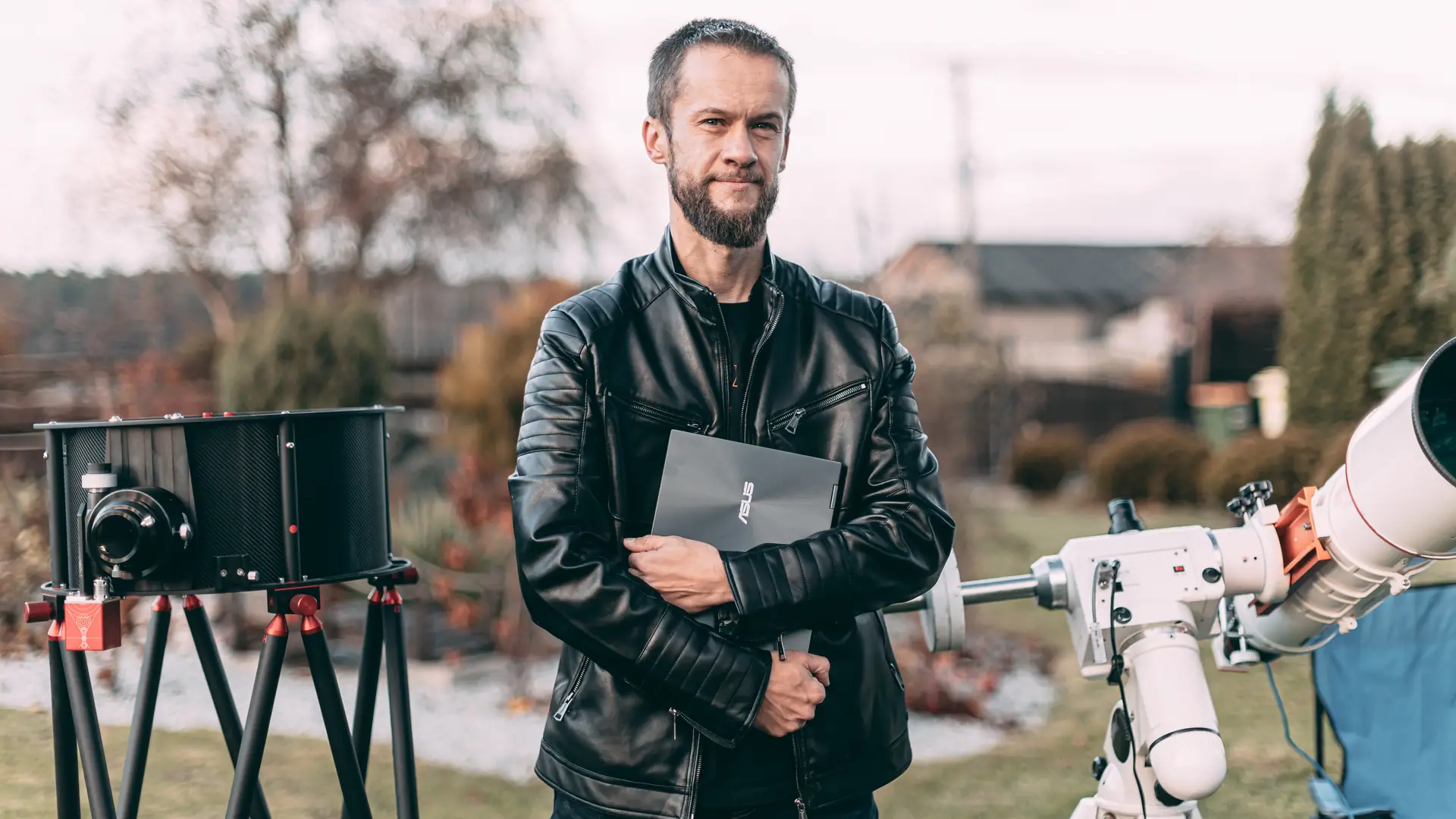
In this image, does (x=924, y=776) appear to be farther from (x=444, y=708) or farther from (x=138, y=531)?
(x=138, y=531)

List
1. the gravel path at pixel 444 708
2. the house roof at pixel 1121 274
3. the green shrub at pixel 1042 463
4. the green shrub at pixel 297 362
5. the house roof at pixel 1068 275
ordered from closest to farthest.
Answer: the gravel path at pixel 444 708 → the green shrub at pixel 297 362 → the green shrub at pixel 1042 463 → the house roof at pixel 1121 274 → the house roof at pixel 1068 275

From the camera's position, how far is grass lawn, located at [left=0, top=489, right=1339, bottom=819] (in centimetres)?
358

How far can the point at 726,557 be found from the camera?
6.06 feet

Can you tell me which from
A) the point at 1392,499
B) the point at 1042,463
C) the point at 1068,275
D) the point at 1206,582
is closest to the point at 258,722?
the point at 1206,582

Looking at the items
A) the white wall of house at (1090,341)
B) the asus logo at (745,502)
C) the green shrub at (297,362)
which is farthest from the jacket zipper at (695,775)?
the white wall of house at (1090,341)

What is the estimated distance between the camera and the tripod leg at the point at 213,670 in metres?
2.36

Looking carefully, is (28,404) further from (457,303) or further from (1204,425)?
(1204,425)

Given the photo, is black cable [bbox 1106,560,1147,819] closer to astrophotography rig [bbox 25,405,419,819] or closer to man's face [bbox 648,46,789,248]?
man's face [bbox 648,46,789,248]

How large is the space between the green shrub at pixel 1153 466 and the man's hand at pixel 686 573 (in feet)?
38.7

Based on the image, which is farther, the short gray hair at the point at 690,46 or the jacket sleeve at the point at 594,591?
the short gray hair at the point at 690,46

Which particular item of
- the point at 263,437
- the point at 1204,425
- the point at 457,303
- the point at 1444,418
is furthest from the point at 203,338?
the point at 1204,425

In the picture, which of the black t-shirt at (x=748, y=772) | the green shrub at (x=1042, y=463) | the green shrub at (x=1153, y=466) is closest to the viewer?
the black t-shirt at (x=748, y=772)

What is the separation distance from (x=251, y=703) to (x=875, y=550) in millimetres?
1133

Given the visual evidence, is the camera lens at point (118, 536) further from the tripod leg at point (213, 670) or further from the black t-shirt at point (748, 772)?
the black t-shirt at point (748, 772)
